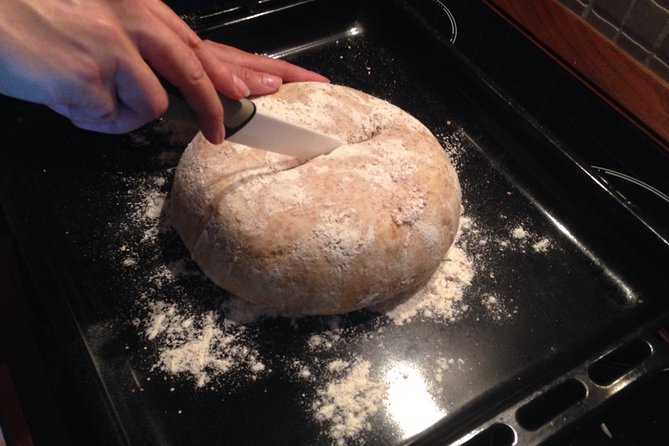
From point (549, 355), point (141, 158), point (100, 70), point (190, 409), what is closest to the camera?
point (100, 70)

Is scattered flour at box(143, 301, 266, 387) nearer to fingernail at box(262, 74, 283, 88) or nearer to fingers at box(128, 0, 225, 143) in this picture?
fingers at box(128, 0, 225, 143)

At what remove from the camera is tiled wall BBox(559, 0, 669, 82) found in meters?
1.19

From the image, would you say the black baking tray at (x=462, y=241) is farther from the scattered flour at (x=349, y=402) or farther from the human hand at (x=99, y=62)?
the human hand at (x=99, y=62)

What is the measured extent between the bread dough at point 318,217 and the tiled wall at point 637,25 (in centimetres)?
65

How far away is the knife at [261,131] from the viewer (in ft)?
2.48

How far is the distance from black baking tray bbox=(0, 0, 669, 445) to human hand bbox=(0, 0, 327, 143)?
0.37m

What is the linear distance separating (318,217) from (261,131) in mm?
172

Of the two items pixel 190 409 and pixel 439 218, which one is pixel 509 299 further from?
pixel 190 409

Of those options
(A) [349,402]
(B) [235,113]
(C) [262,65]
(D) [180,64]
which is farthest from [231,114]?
(A) [349,402]

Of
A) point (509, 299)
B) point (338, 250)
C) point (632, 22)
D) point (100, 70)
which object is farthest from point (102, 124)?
point (632, 22)

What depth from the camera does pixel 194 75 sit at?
69 cm

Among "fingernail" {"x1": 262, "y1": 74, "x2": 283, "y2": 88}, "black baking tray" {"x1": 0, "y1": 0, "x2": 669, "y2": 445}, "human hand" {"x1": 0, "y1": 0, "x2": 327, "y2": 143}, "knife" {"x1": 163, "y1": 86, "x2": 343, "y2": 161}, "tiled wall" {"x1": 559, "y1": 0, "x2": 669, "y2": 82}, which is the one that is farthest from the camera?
"tiled wall" {"x1": 559, "y1": 0, "x2": 669, "y2": 82}

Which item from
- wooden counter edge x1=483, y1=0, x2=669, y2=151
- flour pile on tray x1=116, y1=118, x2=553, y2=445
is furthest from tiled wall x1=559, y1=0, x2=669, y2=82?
flour pile on tray x1=116, y1=118, x2=553, y2=445

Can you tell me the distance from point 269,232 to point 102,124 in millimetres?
299
